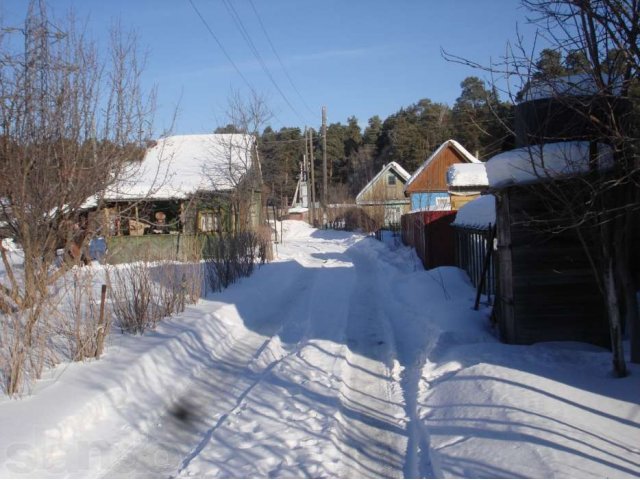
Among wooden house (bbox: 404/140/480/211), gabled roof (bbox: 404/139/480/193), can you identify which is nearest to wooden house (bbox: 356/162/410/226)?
wooden house (bbox: 404/140/480/211)

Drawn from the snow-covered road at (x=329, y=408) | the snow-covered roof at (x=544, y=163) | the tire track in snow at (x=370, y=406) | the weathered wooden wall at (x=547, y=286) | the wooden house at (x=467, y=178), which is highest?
the wooden house at (x=467, y=178)

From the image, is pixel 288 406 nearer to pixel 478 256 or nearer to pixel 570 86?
pixel 570 86

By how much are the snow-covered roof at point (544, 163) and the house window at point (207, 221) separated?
18.9m

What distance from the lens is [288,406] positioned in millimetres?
5781

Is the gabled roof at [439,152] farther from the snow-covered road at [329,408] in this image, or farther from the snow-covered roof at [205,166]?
the snow-covered road at [329,408]

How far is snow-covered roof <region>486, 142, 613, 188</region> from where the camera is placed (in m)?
5.66

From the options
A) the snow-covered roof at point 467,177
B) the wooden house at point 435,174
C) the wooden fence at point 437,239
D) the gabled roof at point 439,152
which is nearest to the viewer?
the wooden fence at point 437,239

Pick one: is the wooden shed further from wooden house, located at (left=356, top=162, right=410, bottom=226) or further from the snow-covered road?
wooden house, located at (left=356, top=162, right=410, bottom=226)

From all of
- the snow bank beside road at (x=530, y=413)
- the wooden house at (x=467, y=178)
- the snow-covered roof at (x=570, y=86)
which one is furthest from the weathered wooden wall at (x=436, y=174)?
the snow-covered roof at (x=570, y=86)

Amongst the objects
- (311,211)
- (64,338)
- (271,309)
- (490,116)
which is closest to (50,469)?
(64,338)

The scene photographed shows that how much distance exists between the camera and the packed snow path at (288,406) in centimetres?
452

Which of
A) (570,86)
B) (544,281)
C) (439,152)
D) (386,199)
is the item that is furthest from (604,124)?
(386,199)

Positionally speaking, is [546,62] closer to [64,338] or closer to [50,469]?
[50,469]

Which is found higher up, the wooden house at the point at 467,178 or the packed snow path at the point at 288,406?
the wooden house at the point at 467,178
